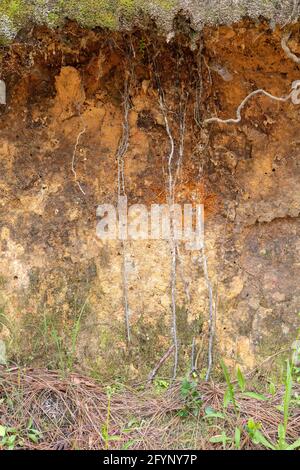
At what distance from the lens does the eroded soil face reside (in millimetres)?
3020

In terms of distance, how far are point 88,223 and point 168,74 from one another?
841 millimetres

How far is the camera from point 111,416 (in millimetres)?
2725

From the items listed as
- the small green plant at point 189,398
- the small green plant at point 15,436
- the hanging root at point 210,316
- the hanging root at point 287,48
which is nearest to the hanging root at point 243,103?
the hanging root at point 287,48

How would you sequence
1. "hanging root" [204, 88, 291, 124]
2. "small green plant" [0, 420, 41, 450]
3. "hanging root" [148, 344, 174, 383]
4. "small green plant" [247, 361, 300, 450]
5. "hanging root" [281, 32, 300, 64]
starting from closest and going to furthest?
"small green plant" [247, 361, 300, 450]
"small green plant" [0, 420, 41, 450]
"hanging root" [281, 32, 300, 64]
"hanging root" [204, 88, 291, 124]
"hanging root" [148, 344, 174, 383]

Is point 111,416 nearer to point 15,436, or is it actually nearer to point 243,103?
point 15,436

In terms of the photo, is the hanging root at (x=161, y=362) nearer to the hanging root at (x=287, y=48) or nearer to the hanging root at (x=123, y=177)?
the hanging root at (x=123, y=177)

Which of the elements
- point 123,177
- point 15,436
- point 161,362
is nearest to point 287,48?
point 123,177

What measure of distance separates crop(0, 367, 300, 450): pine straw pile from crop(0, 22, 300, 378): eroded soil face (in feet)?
0.69

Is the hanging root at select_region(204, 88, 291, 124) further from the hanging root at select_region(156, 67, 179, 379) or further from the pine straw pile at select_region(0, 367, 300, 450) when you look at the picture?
the pine straw pile at select_region(0, 367, 300, 450)

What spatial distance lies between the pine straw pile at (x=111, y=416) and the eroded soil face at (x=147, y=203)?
0.21 metres

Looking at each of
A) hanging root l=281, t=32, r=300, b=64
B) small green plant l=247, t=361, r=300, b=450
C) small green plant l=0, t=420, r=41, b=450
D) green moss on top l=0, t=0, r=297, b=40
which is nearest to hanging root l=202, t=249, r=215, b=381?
small green plant l=247, t=361, r=300, b=450

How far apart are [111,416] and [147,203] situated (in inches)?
41.9

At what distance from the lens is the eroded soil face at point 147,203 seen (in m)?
3.02

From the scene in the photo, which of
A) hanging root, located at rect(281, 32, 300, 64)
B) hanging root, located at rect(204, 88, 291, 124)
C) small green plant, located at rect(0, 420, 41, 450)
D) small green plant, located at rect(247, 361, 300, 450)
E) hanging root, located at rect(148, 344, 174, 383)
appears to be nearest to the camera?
small green plant, located at rect(247, 361, 300, 450)
